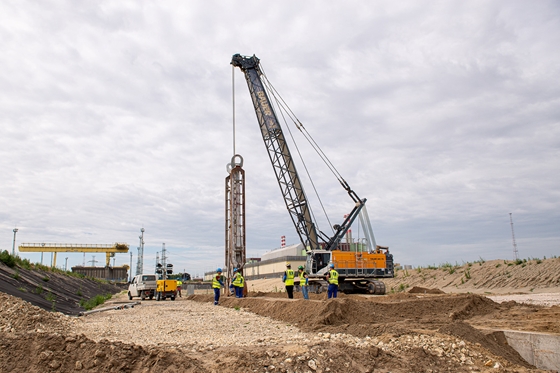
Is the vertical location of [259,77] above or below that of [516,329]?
above

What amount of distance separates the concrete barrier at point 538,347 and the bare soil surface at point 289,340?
0.64 feet

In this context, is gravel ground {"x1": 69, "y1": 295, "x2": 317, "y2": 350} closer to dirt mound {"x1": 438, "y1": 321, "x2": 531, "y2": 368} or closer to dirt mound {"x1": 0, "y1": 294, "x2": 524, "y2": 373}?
dirt mound {"x1": 0, "y1": 294, "x2": 524, "y2": 373}

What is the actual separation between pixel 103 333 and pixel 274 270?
137 feet

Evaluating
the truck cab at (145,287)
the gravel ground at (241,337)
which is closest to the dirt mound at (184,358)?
the gravel ground at (241,337)

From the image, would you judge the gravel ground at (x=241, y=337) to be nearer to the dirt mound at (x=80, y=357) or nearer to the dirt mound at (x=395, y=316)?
the dirt mound at (x=395, y=316)

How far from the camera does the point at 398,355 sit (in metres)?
7.95

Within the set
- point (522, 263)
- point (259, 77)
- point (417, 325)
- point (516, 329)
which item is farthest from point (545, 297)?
point (259, 77)

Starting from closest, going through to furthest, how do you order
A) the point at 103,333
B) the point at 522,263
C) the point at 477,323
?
the point at 103,333 < the point at 477,323 < the point at 522,263

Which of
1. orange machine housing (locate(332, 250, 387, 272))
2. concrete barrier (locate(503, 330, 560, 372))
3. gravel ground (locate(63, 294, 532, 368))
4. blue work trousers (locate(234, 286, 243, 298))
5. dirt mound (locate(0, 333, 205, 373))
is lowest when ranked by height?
concrete barrier (locate(503, 330, 560, 372))

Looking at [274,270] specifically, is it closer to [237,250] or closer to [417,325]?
[237,250]

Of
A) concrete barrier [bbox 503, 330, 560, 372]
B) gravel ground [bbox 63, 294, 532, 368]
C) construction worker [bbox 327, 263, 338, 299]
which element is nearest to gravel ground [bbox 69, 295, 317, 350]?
gravel ground [bbox 63, 294, 532, 368]

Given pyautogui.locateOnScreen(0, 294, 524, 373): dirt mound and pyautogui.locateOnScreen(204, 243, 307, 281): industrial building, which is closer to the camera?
pyautogui.locateOnScreen(0, 294, 524, 373): dirt mound

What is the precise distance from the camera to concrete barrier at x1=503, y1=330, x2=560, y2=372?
8.82m

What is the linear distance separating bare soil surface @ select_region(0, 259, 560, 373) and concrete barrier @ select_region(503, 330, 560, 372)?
0.64 feet
